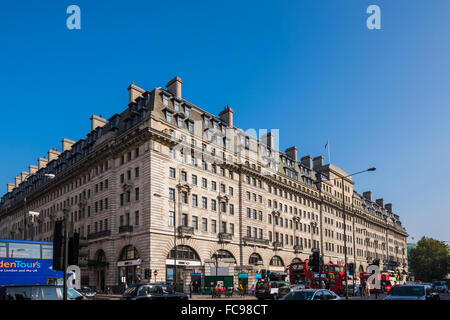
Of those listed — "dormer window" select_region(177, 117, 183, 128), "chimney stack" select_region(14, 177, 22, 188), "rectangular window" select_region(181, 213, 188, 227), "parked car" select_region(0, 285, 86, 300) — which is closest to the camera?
"parked car" select_region(0, 285, 86, 300)

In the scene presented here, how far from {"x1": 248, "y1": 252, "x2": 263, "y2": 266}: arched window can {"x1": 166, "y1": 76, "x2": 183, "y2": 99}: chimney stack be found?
89.4ft

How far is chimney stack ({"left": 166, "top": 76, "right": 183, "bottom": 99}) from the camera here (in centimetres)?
6119

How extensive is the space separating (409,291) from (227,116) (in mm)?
52676

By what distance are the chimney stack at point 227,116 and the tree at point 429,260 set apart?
3873 inches

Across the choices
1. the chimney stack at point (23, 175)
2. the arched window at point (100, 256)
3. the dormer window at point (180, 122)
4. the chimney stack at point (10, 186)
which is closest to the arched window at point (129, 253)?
the arched window at point (100, 256)

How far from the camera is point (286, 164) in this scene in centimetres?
8488

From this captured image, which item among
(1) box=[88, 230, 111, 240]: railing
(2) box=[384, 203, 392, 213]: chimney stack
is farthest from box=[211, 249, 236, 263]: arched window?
(2) box=[384, 203, 392, 213]: chimney stack

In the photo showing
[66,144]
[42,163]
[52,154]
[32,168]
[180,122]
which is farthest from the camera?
[32,168]

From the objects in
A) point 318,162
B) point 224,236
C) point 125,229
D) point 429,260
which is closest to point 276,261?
point 224,236

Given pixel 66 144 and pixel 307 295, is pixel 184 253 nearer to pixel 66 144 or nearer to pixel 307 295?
pixel 307 295

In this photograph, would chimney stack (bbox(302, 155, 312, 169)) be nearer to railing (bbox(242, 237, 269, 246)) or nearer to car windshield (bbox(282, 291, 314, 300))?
railing (bbox(242, 237, 269, 246))

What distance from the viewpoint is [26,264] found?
30.0 meters
